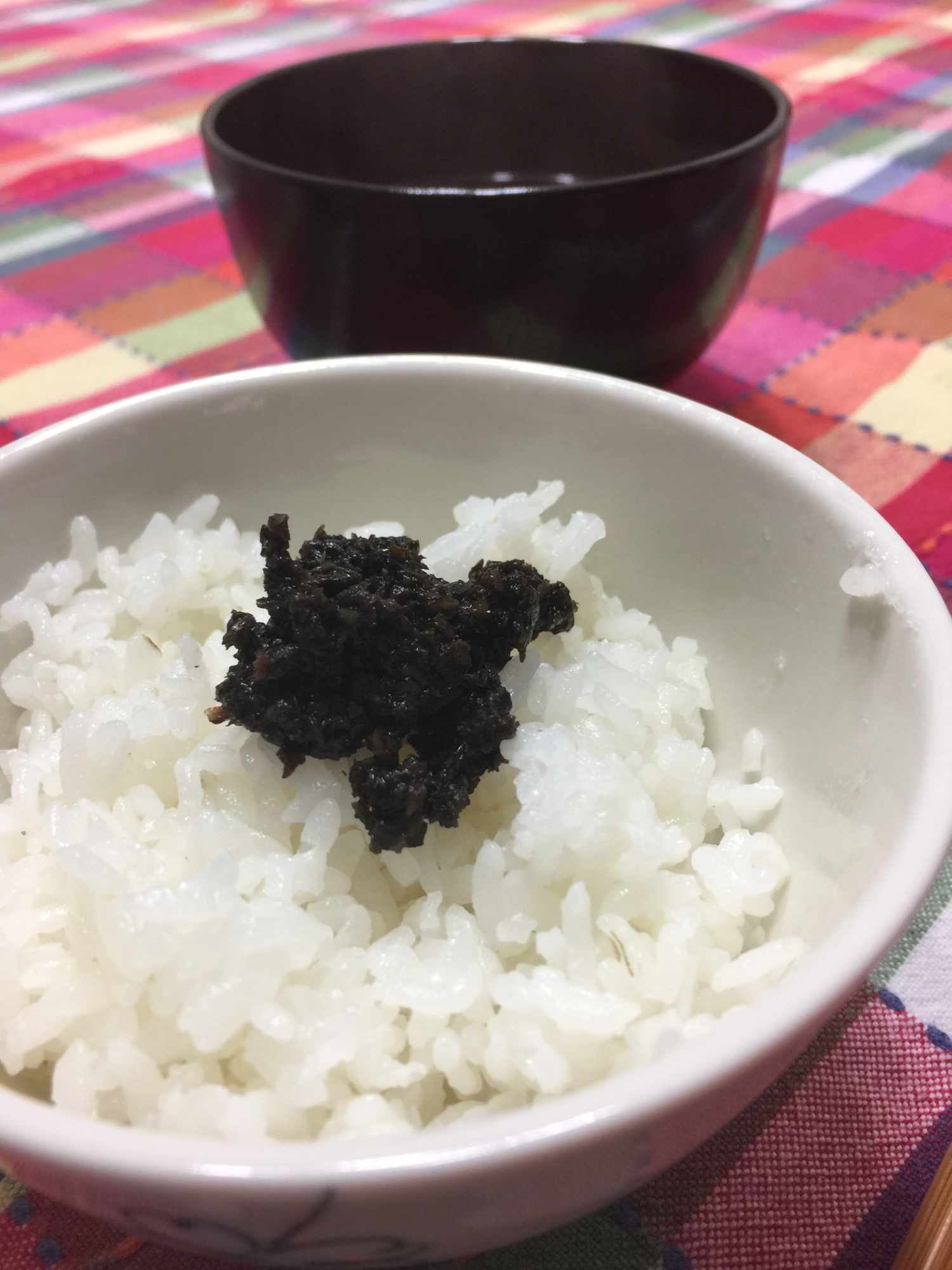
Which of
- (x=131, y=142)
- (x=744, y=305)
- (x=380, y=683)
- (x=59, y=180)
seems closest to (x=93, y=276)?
(x=59, y=180)

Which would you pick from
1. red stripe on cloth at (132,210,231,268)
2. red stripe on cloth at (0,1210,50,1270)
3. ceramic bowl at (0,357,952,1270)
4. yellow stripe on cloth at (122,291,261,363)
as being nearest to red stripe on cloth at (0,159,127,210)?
red stripe on cloth at (132,210,231,268)

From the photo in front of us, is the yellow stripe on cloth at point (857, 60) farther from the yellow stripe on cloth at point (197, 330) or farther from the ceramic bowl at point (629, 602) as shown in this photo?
the ceramic bowl at point (629, 602)

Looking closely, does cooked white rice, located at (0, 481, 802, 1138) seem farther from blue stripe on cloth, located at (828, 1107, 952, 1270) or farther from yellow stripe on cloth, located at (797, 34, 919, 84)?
yellow stripe on cloth, located at (797, 34, 919, 84)

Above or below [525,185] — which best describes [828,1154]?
below

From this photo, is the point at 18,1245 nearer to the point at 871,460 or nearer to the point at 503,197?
the point at 503,197

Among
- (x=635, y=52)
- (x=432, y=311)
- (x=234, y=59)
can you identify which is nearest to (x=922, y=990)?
(x=432, y=311)

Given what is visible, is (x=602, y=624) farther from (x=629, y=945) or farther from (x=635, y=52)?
(x=635, y=52)

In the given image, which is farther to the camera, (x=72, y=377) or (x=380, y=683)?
(x=72, y=377)
